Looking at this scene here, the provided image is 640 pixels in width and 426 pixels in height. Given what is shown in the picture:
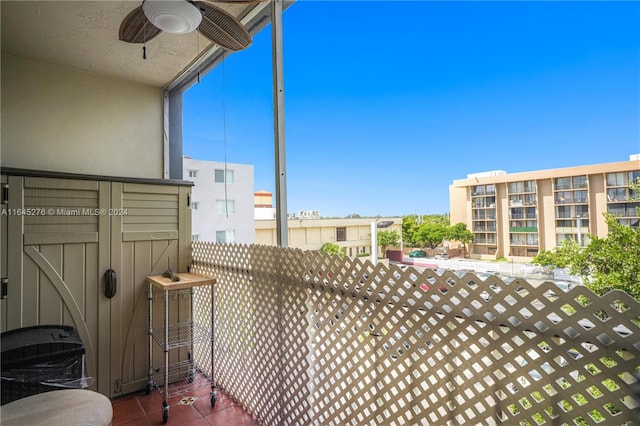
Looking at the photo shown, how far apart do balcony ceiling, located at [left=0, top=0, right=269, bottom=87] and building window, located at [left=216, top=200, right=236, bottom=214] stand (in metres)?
1.54

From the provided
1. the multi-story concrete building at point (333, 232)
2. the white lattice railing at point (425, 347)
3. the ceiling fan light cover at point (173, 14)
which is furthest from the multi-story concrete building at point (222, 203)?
the ceiling fan light cover at point (173, 14)

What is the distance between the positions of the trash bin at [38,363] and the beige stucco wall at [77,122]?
2008mm

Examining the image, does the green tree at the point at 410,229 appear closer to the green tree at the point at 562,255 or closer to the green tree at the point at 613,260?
the green tree at the point at 562,255

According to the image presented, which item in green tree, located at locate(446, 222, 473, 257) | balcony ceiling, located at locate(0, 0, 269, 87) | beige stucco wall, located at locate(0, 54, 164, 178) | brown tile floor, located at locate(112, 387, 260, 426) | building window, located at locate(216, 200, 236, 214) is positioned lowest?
brown tile floor, located at locate(112, 387, 260, 426)

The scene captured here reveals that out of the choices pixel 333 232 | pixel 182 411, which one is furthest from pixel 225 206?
pixel 182 411

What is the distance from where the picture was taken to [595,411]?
1.10 metres

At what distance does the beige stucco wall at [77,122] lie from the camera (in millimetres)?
3252

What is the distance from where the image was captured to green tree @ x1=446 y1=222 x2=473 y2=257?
5.31ft

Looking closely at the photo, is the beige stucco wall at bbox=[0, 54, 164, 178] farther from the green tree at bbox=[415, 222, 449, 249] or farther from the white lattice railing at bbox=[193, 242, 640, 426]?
the green tree at bbox=[415, 222, 449, 249]

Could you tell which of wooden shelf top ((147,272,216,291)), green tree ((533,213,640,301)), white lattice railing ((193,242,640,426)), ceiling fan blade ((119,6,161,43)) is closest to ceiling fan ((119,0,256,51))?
ceiling fan blade ((119,6,161,43))

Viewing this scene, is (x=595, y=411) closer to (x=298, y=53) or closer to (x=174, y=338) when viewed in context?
(x=298, y=53)

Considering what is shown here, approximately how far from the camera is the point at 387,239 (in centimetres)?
204

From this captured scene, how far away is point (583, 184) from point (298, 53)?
7.40 ft

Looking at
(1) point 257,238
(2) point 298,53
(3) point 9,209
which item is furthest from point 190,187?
(2) point 298,53
